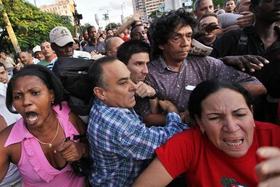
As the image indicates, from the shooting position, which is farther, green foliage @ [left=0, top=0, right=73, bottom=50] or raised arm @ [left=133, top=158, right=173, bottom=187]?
green foliage @ [left=0, top=0, right=73, bottom=50]

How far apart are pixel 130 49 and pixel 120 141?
1128 millimetres

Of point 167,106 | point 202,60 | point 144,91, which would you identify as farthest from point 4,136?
point 202,60

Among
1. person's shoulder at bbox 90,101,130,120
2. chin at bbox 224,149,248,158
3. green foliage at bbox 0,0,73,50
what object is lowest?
green foliage at bbox 0,0,73,50

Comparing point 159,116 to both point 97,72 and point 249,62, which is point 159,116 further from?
point 249,62

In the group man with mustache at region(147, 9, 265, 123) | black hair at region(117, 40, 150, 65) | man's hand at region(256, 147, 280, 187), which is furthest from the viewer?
black hair at region(117, 40, 150, 65)

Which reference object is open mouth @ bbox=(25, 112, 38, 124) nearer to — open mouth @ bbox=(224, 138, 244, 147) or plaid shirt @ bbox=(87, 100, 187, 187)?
plaid shirt @ bbox=(87, 100, 187, 187)

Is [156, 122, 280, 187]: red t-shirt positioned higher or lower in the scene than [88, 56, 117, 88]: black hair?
lower

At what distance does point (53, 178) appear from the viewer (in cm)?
234

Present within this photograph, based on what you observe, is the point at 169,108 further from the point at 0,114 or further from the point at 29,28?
the point at 29,28

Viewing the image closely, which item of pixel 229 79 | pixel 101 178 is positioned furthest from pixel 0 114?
pixel 229 79

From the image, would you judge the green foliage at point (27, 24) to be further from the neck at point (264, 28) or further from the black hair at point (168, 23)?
the neck at point (264, 28)

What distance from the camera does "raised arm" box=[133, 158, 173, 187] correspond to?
1.94 meters

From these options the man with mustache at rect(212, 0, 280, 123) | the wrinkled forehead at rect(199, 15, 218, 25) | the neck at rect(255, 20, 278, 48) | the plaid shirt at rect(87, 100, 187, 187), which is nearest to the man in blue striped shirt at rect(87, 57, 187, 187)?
the plaid shirt at rect(87, 100, 187, 187)

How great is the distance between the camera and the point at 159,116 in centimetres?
251
